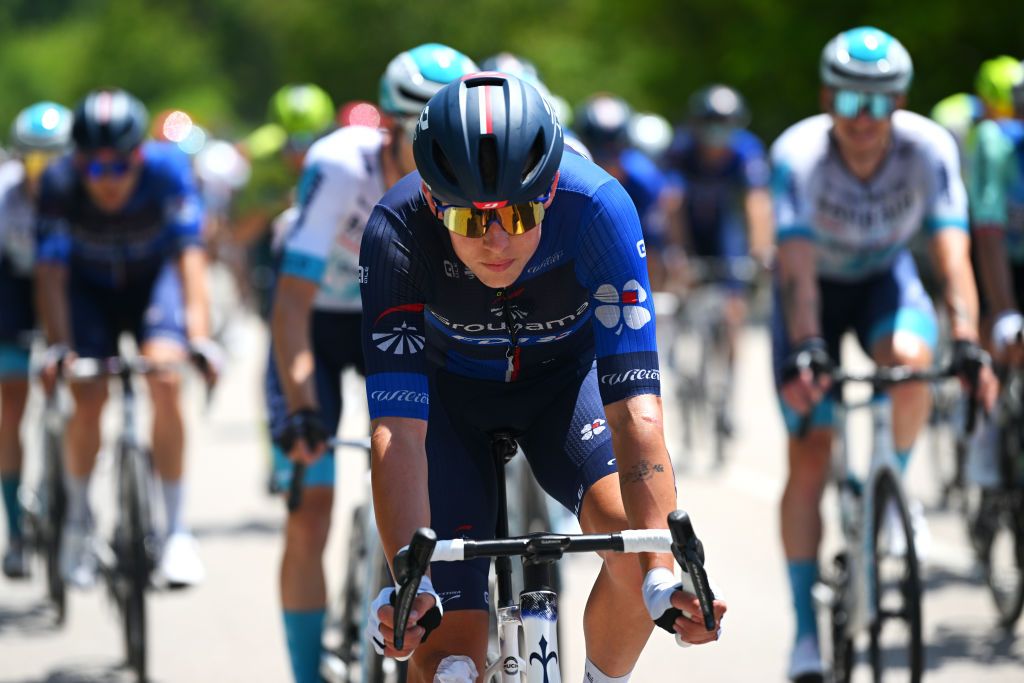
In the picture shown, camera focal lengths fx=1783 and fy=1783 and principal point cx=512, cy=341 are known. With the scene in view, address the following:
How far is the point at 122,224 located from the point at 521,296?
4.04 m

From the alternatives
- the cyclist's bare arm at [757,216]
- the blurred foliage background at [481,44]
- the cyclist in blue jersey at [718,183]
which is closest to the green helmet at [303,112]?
the cyclist in blue jersey at [718,183]

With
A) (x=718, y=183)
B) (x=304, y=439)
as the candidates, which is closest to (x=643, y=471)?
(x=304, y=439)

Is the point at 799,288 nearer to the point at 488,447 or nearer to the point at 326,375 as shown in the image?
the point at 326,375

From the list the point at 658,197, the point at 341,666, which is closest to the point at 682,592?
the point at 341,666

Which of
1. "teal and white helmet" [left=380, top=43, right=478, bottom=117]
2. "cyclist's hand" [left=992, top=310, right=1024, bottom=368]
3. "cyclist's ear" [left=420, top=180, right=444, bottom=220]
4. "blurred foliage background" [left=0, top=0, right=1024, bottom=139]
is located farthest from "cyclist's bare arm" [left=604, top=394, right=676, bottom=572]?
"blurred foliage background" [left=0, top=0, right=1024, bottom=139]

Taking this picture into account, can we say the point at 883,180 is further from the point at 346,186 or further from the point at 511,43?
the point at 511,43

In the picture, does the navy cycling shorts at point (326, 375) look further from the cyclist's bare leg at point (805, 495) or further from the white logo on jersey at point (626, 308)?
the white logo on jersey at point (626, 308)

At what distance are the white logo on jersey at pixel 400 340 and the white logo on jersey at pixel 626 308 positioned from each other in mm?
430

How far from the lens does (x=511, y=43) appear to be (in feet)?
200

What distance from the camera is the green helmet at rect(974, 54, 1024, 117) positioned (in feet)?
28.2

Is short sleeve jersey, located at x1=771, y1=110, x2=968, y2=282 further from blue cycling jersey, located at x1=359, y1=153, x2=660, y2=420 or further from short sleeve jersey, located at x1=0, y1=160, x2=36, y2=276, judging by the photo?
short sleeve jersey, located at x1=0, y1=160, x2=36, y2=276

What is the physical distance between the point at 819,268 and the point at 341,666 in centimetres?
232

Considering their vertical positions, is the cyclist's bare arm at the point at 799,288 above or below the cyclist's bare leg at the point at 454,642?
above

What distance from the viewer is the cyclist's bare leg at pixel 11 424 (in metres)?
8.92
